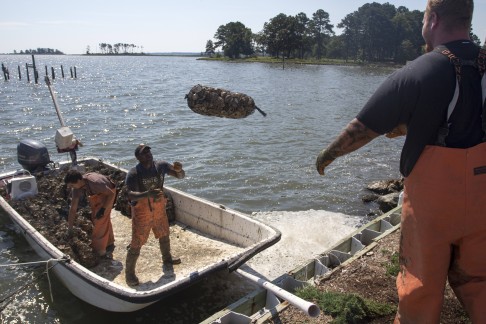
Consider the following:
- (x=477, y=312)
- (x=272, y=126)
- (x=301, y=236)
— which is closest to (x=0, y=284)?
(x=301, y=236)

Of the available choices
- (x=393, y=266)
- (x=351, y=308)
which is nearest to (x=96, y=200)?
(x=351, y=308)

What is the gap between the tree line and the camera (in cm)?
9894

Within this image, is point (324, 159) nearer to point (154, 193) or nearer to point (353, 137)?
point (353, 137)

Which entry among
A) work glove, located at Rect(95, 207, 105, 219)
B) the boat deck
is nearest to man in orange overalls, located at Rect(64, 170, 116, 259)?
work glove, located at Rect(95, 207, 105, 219)

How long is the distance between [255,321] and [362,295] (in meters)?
1.25

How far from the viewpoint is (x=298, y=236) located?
9.23 metres

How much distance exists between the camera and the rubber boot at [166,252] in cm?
625

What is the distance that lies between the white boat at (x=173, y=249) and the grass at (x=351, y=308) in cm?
147

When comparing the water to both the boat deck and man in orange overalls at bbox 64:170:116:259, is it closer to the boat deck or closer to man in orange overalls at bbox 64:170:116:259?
the boat deck

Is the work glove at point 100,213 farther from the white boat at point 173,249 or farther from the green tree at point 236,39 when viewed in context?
the green tree at point 236,39

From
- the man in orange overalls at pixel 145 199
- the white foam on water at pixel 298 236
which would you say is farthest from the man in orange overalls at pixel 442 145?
the white foam on water at pixel 298 236

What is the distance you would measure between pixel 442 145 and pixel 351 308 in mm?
2382

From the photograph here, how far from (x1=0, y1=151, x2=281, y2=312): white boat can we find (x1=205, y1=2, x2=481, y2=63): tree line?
302ft

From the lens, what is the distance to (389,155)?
17031mm
